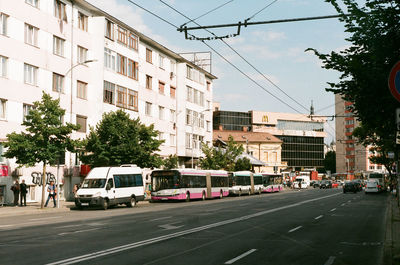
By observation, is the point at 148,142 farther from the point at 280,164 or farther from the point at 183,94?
the point at 280,164

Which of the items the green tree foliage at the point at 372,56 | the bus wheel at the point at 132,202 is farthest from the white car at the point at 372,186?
the green tree foliage at the point at 372,56

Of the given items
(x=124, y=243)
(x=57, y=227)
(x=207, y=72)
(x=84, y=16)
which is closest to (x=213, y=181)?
(x=84, y=16)

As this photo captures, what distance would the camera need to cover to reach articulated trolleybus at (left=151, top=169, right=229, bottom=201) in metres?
40.1

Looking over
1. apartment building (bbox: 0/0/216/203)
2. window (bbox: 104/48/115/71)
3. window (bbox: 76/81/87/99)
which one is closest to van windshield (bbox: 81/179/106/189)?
apartment building (bbox: 0/0/216/203)

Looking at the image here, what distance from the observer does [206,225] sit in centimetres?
1844

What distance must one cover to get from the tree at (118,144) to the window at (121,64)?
8.16 metres

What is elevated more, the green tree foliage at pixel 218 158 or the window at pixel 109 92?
the window at pixel 109 92

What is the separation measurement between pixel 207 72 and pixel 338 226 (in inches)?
2069

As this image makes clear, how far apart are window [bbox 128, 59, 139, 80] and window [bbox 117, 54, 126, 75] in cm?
111

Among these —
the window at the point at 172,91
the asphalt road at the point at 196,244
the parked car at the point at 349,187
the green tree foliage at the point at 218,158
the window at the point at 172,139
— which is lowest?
the parked car at the point at 349,187

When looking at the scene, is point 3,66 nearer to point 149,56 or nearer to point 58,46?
point 58,46

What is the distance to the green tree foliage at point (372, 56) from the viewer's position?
10.4 meters

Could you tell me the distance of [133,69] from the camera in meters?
49.8

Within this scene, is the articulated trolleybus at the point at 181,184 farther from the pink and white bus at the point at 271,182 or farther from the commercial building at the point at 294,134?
the commercial building at the point at 294,134
